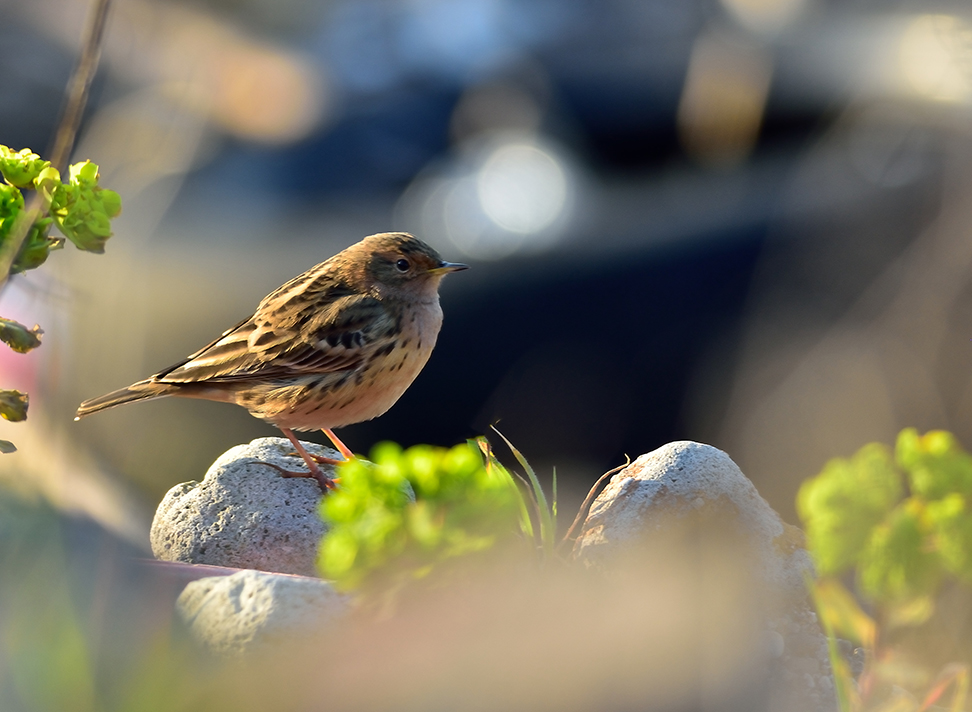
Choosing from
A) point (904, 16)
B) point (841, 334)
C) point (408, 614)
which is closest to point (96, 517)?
point (408, 614)

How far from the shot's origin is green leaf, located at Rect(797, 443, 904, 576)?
1.18 m

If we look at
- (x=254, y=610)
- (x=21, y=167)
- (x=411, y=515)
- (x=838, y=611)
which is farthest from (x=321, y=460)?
(x=838, y=611)

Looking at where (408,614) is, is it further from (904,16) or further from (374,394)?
(904,16)

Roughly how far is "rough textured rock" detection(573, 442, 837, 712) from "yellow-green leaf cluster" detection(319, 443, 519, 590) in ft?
2.37

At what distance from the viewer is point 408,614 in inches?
55.4

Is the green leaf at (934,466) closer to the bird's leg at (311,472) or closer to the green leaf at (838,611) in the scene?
the green leaf at (838,611)

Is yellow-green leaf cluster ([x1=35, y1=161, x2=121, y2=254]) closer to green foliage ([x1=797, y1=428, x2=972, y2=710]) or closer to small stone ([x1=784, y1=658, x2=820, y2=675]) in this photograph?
green foliage ([x1=797, y1=428, x2=972, y2=710])

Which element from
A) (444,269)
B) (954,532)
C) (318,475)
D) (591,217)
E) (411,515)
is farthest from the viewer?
(591,217)

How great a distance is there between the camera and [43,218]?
5.18 feet

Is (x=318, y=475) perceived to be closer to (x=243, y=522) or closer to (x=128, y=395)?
(x=243, y=522)

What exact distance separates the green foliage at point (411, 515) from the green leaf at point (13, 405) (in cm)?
55

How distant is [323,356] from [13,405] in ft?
4.04

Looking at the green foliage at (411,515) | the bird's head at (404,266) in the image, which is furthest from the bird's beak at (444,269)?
the green foliage at (411,515)

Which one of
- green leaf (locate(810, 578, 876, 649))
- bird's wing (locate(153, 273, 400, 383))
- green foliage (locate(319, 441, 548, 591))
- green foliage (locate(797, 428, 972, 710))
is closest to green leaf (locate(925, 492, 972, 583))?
green foliage (locate(797, 428, 972, 710))
